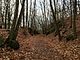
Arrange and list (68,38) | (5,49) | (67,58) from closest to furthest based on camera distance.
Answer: (67,58) → (5,49) → (68,38)

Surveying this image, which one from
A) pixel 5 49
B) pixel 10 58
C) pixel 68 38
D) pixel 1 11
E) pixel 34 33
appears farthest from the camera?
pixel 1 11

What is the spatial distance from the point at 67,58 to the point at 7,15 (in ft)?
117

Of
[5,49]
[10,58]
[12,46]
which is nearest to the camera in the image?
[10,58]

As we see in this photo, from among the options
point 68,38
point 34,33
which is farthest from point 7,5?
point 68,38

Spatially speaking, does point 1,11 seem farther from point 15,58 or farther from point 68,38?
point 15,58

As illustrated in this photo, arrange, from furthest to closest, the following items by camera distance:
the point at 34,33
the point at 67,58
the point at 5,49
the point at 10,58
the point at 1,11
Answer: the point at 1,11
the point at 34,33
the point at 5,49
the point at 67,58
the point at 10,58

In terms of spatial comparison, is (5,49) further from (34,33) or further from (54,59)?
(34,33)

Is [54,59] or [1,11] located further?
[1,11]

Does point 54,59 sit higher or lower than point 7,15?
lower

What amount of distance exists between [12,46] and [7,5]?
29.4m

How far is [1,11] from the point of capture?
4425 centimetres

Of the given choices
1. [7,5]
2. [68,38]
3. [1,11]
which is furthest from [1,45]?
[1,11]

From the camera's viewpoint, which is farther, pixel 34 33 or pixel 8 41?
pixel 34 33

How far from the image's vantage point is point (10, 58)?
10359mm
